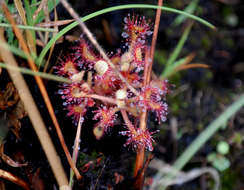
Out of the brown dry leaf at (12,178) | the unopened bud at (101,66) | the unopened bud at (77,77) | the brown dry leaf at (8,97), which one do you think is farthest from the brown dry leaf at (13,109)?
the unopened bud at (101,66)

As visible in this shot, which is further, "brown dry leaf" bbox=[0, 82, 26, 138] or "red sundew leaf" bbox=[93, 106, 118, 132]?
"brown dry leaf" bbox=[0, 82, 26, 138]

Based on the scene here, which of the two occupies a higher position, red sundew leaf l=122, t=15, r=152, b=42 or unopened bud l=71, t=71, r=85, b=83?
red sundew leaf l=122, t=15, r=152, b=42

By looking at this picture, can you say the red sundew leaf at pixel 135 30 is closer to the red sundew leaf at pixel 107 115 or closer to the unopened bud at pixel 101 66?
the unopened bud at pixel 101 66

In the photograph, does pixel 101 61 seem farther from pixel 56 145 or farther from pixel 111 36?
pixel 111 36

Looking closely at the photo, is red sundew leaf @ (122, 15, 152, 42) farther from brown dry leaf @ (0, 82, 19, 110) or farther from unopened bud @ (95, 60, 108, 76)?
brown dry leaf @ (0, 82, 19, 110)

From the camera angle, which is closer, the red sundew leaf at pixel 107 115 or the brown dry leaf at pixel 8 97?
the red sundew leaf at pixel 107 115

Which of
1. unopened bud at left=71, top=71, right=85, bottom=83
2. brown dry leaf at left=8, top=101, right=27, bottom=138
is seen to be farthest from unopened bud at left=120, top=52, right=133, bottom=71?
brown dry leaf at left=8, top=101, right=27, bottom=138

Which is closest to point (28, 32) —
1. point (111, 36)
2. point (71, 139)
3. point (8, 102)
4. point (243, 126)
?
point (8, 102)

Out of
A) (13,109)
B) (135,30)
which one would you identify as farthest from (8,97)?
(135,30)

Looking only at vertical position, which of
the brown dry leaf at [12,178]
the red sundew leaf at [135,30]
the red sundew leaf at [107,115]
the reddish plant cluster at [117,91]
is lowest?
the brown dry leaf at [12,178]
